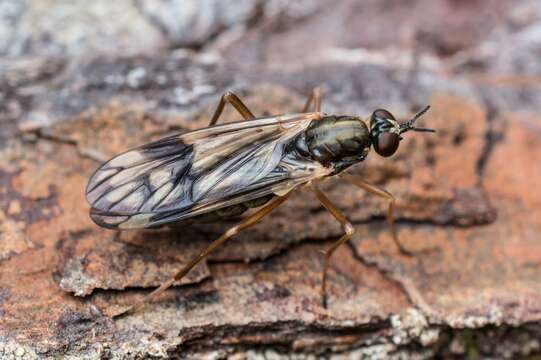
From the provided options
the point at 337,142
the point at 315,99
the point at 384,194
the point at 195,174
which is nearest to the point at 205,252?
the point at 195,174

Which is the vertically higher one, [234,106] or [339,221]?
[234,106]

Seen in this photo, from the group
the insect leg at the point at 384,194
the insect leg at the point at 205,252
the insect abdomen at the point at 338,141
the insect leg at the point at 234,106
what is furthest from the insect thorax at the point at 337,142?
the insect leg at the point at 234,106

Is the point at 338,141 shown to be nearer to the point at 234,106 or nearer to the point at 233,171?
the point at 233,171

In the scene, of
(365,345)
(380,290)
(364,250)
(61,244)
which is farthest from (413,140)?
(61,244)

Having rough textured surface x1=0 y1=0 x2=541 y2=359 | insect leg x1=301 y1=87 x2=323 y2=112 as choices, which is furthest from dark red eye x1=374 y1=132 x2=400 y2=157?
insect leg x1=301 y1=87 x2=323 y2=112

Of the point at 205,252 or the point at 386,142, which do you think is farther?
the point at 386,142

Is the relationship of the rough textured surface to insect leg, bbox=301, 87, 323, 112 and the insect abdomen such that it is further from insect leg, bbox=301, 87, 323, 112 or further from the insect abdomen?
the insect abdomen
